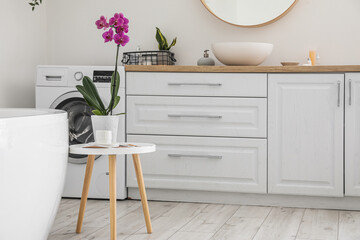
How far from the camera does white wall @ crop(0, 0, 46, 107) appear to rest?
354 cm

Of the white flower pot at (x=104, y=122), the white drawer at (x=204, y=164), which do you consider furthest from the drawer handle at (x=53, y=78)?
the white flower pot at (x=104, y=122)

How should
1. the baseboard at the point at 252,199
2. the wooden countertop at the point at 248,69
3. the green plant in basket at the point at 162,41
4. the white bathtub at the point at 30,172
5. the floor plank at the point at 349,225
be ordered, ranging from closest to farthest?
the white bathtub at the point at 30,172, the floor plank at the point at 349,225, the wooden countertop at the point at 248,69, the baseboard at the point at 252,199, the green plant in basket at the point at 162,41

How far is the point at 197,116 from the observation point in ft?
10.8

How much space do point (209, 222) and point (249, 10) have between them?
158 cm

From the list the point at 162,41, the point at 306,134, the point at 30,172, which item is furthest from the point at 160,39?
the point at 30,172

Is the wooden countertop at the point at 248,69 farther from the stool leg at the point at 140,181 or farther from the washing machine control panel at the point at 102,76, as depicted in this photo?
the stool leg at the point at 140,181

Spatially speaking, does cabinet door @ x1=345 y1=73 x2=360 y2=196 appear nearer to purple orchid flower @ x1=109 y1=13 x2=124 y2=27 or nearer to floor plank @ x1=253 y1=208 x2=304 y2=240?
floor plank @ x1=253 y1=208 x2=304 y2=240

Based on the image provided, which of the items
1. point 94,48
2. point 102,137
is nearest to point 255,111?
point 102,137

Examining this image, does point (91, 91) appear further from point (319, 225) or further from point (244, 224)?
point (319, 225)

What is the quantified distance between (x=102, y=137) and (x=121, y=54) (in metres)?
1.58

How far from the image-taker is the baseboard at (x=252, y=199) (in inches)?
125

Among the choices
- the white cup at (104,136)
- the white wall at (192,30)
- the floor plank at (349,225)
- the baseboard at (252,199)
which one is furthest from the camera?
the white wall at (192,30)

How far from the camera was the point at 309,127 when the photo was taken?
10.3 feet

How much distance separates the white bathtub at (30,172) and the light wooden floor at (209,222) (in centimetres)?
44
